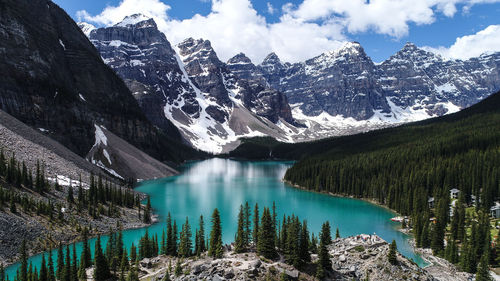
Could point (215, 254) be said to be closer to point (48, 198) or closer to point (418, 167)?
point (48, 198)

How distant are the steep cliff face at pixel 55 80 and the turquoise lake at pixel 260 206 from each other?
3179 cm

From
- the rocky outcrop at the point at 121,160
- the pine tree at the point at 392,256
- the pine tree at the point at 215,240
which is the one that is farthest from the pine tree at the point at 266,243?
the rocky outcrop at the point at 121,160

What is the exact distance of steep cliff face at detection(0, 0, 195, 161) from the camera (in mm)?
104500

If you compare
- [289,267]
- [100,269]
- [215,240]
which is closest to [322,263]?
[289,267]

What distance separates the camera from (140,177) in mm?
123938

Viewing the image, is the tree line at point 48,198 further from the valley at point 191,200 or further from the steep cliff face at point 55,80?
the steep cliff face at point 55,80

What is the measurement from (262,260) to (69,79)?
125105 millimetres

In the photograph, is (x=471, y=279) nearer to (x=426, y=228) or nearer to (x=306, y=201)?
(x=426, y=228)

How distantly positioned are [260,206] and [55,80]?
3244 inches

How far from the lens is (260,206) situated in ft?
271

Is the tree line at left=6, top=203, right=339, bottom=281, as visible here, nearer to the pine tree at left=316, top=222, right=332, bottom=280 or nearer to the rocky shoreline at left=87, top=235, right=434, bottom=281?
the pine tree at left=316, top=222, right=332, bottom=280

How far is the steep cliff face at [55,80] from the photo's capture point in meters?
104

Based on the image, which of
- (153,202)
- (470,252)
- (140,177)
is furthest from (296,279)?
(140,177)

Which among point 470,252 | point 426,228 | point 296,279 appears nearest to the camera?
point 296,279
